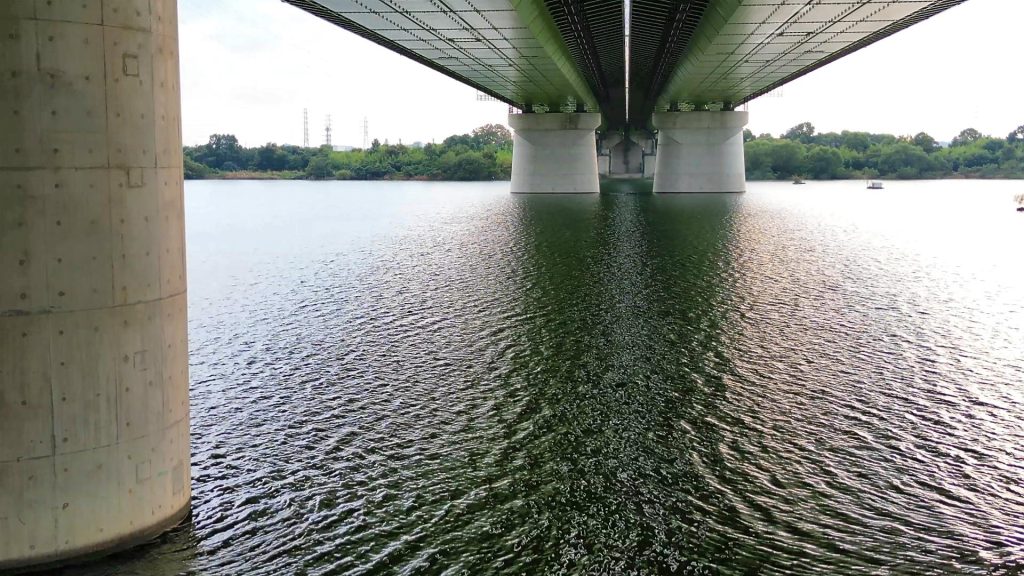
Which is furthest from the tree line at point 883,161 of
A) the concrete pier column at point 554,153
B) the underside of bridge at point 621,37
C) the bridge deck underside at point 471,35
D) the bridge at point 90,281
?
the bridge at point 90,281

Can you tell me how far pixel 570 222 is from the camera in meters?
45.6

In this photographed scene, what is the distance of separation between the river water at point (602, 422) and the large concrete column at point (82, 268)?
717 millimetres

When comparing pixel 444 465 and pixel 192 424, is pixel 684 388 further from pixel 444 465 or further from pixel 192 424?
pixel 192 424

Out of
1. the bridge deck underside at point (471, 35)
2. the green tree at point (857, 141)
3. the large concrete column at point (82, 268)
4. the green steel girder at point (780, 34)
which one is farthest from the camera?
the green tree at point (857, 141)

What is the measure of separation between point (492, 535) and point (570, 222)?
3747 centimetres

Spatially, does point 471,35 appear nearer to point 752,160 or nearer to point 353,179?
point 752,160

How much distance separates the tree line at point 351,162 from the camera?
142875 mm

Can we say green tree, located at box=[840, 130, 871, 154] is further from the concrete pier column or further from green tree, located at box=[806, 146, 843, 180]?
the concrete pier column

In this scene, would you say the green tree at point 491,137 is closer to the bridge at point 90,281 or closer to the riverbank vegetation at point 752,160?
the riverbank vegetation at point 752,160

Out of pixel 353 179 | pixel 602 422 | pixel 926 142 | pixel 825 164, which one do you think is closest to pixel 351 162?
pixel 353 179

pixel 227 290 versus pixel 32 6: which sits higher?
pixel 32 6

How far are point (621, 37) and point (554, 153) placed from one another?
1348 inches

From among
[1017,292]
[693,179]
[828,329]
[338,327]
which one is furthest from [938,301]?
[693,179]

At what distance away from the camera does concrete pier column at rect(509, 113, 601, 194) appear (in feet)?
230
